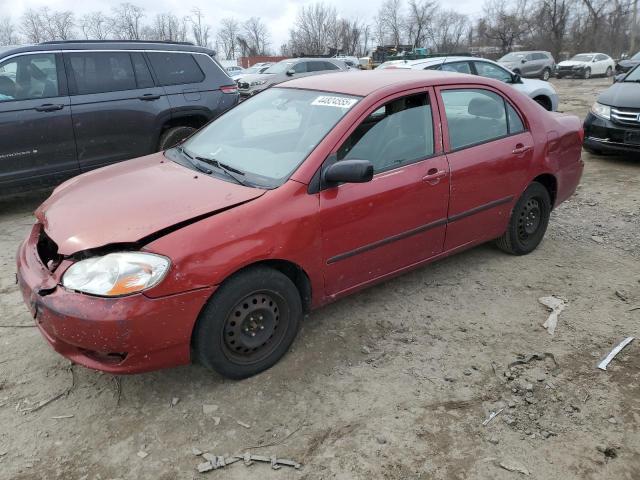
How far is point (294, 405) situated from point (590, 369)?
1.76m

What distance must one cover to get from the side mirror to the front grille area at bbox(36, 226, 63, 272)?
4.99 ft

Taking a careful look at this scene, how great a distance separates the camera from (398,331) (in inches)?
137

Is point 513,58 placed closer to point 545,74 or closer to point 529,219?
point 545,74

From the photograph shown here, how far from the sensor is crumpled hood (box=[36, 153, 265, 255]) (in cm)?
264

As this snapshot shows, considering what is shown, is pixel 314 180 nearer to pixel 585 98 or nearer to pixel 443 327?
pixel 443 327

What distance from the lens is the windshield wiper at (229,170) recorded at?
308 centimetres

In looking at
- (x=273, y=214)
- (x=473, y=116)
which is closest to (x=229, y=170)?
(x=273, y=214)

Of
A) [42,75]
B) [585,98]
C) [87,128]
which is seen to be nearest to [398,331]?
[87,128]

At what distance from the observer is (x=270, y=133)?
3527 mm

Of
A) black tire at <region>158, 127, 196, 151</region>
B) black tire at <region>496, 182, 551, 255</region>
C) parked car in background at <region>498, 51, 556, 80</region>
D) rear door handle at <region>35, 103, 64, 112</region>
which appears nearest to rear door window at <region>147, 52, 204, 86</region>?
black tire at <region>158, 127, 196, 151</region>

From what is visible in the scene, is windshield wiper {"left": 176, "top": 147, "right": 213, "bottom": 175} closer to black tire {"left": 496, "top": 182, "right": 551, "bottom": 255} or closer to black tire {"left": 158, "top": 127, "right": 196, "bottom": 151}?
black tire {"left": 496, "top": 182, "right": 551, "bottom": 255}

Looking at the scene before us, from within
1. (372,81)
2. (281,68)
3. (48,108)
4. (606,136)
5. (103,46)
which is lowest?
(606,136)

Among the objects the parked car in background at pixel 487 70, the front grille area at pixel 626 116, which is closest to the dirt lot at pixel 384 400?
the front grille area at pixel 626 116

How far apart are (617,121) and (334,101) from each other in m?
6.04
